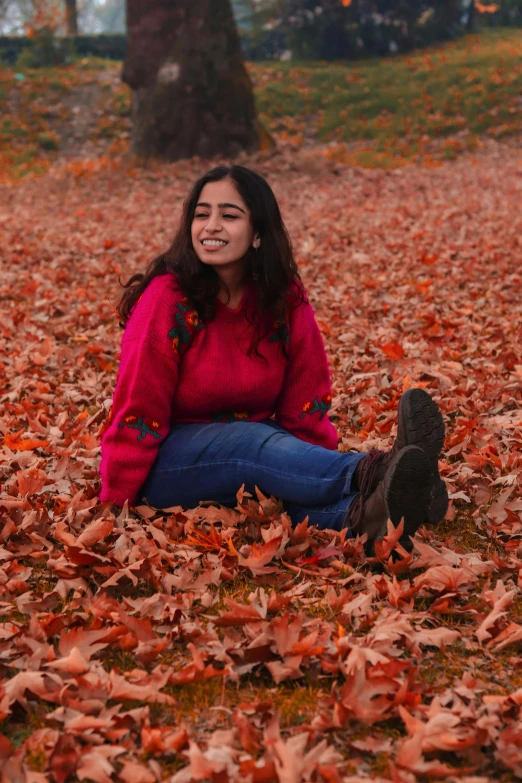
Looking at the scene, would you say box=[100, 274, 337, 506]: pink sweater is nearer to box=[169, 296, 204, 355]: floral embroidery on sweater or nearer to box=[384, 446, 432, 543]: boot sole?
box=[169, 296, 204, 355]: floral embroidery on sweater

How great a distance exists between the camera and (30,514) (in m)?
3.23

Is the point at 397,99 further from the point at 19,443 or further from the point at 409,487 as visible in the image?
the point at 409,487

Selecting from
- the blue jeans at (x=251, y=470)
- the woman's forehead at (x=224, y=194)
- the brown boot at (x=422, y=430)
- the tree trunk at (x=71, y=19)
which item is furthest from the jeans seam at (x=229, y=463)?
the tree trunk at (x=71, y=19)

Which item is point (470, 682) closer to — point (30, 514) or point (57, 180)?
point (30, 514)

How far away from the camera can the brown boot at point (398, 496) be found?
2689mm

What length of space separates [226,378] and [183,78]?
1205 centimetres

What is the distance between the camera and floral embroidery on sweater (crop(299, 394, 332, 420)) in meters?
3.61

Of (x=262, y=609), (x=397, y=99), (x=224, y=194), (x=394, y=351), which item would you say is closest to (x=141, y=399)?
(x=224, y=194)

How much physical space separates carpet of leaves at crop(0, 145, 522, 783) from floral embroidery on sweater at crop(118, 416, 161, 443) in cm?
33

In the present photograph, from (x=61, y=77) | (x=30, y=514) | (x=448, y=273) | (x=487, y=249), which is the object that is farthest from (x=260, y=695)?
(x=61, y=77)

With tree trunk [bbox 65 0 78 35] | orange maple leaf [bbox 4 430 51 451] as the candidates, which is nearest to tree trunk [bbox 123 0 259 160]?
orange maple leaf [bbox 4 430 51 451]

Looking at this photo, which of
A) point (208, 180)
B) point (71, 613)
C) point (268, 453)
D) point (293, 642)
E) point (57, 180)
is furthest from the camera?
point (57, 180)

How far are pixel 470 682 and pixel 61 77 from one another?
22.5 metres

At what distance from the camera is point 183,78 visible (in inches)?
555
